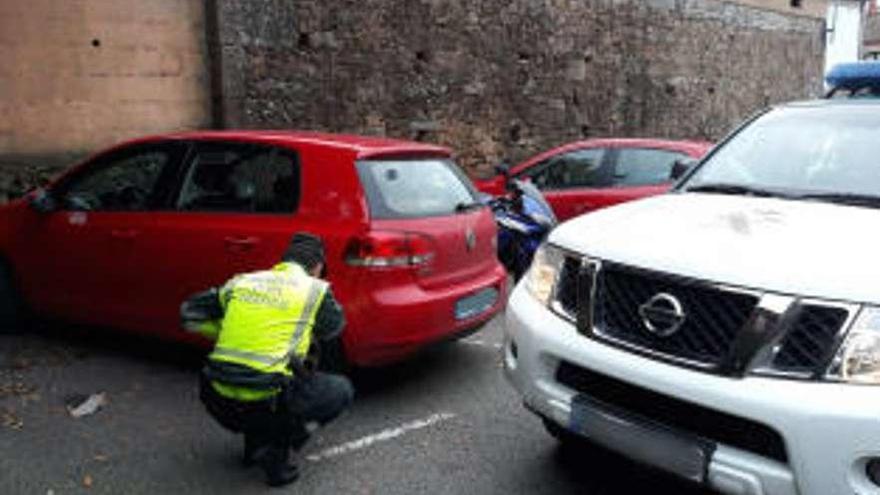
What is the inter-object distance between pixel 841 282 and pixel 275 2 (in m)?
10.3

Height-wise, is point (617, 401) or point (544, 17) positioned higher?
point (544, 17)

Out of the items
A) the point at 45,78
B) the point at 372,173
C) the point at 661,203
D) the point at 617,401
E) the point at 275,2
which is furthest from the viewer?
the point at 275,2

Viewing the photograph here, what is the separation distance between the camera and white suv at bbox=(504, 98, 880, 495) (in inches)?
105

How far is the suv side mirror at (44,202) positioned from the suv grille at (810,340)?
16.3 ft

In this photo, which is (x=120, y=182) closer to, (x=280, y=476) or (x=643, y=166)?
(x=280, y=476)

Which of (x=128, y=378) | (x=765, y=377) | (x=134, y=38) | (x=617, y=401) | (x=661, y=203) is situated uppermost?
(x=134, y=38)

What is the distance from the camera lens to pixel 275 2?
11797 mm

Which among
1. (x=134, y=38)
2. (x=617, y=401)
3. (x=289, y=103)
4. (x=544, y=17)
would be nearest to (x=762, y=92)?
(x=544, y=17)

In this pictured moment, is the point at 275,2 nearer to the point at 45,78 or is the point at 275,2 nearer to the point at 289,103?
the point at 289,103

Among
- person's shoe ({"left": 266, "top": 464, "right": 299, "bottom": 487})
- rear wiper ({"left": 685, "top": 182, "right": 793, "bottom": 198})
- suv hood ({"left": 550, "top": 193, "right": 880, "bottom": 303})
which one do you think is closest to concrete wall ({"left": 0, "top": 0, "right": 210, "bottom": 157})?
person's shoe ({"left": 266, "top": 464, "right": 299, "bottom": 487})

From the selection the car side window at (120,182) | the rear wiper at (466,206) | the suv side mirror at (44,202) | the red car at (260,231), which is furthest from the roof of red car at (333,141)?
the suv side mirror at (44,202)

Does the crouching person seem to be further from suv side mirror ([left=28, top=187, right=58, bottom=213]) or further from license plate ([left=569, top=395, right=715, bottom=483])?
suv side mirror ([left=28, top=187, right=58, bottom=213])

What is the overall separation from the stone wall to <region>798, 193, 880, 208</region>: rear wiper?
29.1 feet

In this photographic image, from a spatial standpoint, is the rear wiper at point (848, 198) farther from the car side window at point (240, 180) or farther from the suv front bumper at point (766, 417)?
the car side window at point (240, 180)
